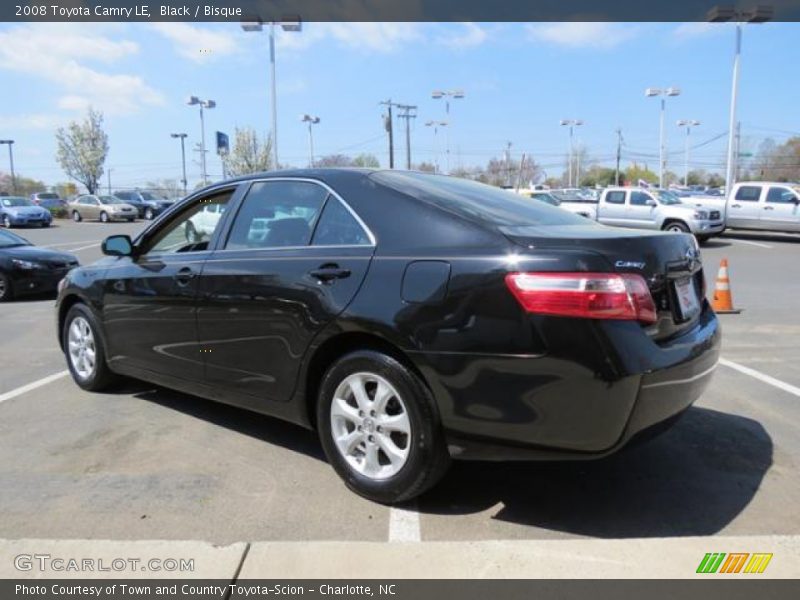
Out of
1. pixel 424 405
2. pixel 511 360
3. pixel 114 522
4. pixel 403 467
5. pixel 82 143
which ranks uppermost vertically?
pixel 82 143

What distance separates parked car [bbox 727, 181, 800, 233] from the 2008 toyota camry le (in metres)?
20.9


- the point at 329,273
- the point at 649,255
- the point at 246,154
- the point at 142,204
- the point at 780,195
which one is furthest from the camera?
the point at 246,154

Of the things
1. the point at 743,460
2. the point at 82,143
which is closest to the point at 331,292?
the point at 743,460

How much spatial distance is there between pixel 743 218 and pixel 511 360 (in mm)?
22661

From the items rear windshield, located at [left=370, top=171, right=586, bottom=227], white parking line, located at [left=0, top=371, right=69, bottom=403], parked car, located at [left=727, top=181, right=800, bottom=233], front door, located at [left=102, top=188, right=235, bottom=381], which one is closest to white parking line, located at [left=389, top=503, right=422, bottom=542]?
rear windshield, located at [left=370, top=171, right=586, bottom=227]

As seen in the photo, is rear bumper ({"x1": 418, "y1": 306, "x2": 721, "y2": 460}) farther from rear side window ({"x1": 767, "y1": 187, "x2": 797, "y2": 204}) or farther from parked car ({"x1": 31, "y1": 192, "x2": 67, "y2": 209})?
parked car ({"x1": 31, "y1": 192, "x2": 67, "y2": 209})

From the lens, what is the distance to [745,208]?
73.4 ft

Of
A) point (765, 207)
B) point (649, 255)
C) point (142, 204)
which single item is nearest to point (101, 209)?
point (142, 204)

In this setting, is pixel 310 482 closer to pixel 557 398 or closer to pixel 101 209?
pixel 557 398

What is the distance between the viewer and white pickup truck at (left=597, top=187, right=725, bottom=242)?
67.3 ft

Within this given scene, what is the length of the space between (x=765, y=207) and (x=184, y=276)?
22254mm

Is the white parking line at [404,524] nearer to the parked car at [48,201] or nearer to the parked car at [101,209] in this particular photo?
the parked car at [101,209]

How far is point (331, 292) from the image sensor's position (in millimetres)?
3406
